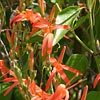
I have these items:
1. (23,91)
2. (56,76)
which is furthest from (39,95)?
(56,76)

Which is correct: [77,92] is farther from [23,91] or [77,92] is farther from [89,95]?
[23,91]

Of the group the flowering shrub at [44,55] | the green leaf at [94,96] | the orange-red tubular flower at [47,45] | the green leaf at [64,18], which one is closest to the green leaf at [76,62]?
the flowering shrub at [44,55]

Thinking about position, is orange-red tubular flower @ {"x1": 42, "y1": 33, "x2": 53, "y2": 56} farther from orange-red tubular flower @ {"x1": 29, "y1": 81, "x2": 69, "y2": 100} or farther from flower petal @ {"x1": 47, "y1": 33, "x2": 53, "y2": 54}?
orange-red tubular flower @ {"x1": 29, "y1": 81, "x2": 69, "y2": 100}

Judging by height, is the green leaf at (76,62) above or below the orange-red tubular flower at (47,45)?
below

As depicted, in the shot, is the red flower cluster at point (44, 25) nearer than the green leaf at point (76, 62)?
Yes

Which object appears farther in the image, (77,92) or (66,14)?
(77,92)

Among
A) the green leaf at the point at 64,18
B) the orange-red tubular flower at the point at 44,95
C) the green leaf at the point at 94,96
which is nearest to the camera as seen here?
the orange-red tubular flower at the point at 44,95

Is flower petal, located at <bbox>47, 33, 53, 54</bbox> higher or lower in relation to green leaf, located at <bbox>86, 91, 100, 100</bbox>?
higher

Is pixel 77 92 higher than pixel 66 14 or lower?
lower

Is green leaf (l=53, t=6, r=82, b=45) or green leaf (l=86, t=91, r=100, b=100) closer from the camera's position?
green leaf (l=53, t=6, r=82, b=45)

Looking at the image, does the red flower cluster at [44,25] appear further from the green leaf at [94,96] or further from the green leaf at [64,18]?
the green leaf at [94,96]

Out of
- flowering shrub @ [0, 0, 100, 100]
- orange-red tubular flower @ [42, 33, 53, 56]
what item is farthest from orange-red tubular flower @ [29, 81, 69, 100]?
orange-red tubular flower @ [42, 33, 53, 56]
